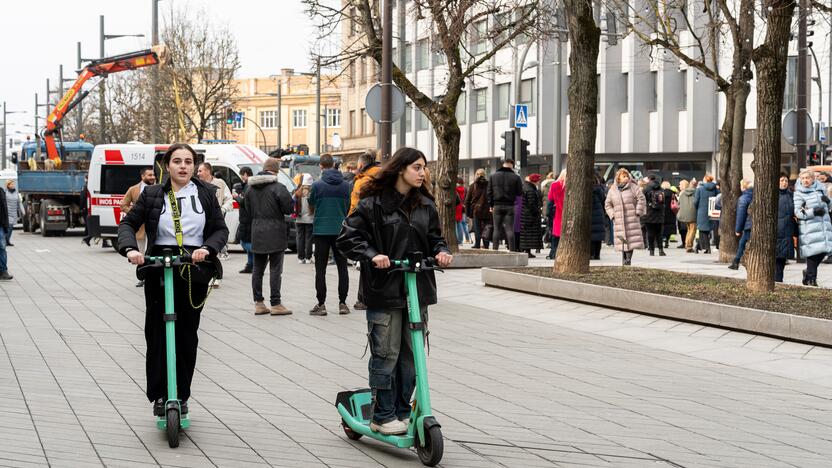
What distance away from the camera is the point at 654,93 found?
4841 cm

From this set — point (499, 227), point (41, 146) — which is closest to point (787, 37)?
point (499, 227)

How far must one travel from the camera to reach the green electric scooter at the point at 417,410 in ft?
19.9

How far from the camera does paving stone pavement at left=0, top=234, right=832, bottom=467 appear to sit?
A: 21.3 ft

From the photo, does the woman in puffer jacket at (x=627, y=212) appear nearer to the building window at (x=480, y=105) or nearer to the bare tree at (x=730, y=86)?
the bare tree at (x=730, y=86)

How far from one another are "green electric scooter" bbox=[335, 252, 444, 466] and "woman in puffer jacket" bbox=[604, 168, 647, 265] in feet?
43.9

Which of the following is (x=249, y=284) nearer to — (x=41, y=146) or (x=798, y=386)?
(x=798, y=386)

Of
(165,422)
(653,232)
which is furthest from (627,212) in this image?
(165,422)

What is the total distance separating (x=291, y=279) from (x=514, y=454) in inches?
501

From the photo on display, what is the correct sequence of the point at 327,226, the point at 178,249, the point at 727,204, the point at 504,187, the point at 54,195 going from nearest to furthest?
the point at 178,249
the point at 327,226
the point at 727,204
the point at 504,187
the point at 54,195

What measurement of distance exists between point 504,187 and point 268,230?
34.6ft

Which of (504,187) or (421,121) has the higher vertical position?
(421,121)

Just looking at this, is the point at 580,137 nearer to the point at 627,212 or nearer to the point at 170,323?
the point at 627,212

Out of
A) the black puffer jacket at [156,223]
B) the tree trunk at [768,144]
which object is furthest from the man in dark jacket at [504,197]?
the black puffer jacket at [156,223]

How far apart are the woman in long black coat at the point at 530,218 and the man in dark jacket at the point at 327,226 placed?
10361 millimetres
